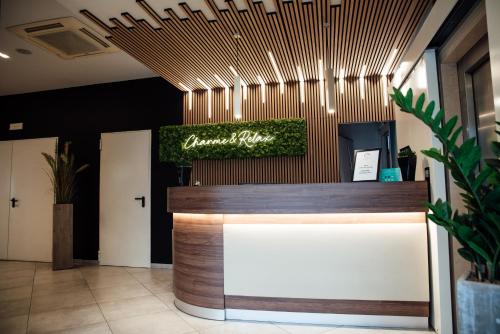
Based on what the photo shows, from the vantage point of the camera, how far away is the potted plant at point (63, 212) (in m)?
6.00

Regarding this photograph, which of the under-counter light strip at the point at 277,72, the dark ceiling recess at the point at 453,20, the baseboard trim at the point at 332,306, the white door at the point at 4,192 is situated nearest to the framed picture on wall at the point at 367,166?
the dark ceiling recess at the point at 453,20

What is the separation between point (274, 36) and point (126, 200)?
169 inches

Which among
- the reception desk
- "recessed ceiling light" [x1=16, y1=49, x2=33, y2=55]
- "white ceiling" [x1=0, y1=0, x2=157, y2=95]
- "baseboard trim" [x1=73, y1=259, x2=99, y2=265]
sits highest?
"recessed ceiling light" [x1=16, y1=49, x2=33, y2=55]

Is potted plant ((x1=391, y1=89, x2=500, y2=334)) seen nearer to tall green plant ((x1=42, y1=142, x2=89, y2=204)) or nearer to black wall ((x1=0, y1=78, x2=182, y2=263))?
black wall ((x1=0, y1=78, x2=182, y2=263))

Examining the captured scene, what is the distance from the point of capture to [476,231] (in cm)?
162

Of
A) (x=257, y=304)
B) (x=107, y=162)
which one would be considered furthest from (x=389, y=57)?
(x=107, y=162)

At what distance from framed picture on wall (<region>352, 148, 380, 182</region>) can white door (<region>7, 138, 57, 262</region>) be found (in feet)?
20.8

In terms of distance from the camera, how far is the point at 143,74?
6328 mm

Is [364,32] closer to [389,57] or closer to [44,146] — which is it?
[389,57]


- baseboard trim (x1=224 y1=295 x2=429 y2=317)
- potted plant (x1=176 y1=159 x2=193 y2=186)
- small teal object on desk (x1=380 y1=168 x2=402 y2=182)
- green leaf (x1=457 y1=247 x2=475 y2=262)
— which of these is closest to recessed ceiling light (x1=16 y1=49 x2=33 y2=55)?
potted plant (x1=176 y1=159 x2=193 y2=186)

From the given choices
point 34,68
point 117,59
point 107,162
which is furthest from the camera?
point 107,162

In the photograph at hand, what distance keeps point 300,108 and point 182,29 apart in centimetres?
264

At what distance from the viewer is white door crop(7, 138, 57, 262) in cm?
681

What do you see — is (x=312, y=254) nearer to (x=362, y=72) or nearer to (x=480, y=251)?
(x=480, y=251)
